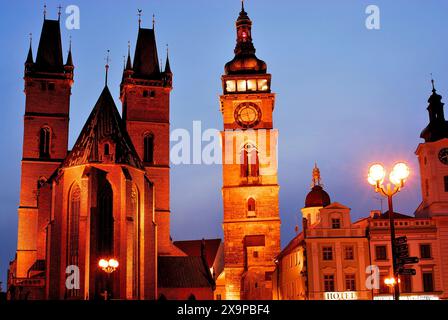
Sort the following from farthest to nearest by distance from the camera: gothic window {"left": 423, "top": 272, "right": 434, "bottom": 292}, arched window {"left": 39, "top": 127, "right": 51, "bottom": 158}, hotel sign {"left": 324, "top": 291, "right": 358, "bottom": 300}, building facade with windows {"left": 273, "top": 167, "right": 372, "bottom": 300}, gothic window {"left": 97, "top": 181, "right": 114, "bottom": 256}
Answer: arched window {"left": 39, "top": 127, "right": 51, "bottom": 158}, gothic window {"left": 97, "top": 181, "right": 114, "bottom": 256}, building facade with windows {"left": 273, "top": 167, "right": 372, "bottom": 300}, hotel sign {"left": 324, "top": 291, "right": 358, "bottom": 300}, gothic window {"left": 423, "top": 272, "right": 434, "bottom": 292}

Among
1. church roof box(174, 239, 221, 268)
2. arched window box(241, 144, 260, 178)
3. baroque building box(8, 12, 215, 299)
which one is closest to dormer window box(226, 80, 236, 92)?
arched window box(241, 144, 260, 178)

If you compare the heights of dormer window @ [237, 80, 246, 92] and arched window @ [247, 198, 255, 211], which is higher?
dormer window @ [237, 80, 246, 92]

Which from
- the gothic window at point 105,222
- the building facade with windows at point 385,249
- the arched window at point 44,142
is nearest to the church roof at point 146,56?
the arched window at point 44,142

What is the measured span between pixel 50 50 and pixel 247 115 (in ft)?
72.8

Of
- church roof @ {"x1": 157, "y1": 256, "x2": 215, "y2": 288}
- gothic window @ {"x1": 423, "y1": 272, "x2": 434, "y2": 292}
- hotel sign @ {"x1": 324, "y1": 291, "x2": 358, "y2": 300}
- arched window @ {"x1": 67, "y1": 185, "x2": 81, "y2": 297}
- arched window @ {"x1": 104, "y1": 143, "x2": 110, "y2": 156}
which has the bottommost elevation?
hotel sign @ {"x1": 324, "y1": 291, "x2": 358, "y2": 300}

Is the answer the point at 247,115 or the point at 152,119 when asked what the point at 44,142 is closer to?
the point at 152,119

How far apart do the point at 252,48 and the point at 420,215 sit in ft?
93.1

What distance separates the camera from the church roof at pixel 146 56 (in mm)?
69500

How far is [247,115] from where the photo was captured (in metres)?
65.7

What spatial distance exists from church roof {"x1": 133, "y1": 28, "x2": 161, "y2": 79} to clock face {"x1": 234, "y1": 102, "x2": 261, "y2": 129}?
402 inches

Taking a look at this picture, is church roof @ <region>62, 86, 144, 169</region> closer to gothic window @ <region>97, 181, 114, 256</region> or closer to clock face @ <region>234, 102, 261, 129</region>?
gothic window @ <region>97, 181, 114, 256</region>

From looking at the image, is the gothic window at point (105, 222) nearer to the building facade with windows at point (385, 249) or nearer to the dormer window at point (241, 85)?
the building facade with windows at point (385, 249)

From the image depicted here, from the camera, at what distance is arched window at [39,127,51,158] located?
64875 mm

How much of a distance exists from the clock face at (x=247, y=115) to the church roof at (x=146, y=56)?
10.2 meters
